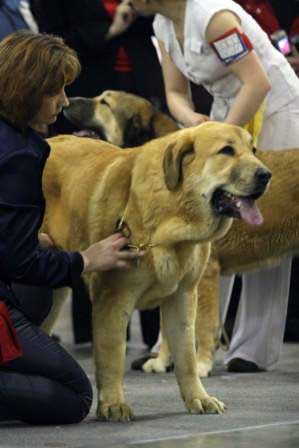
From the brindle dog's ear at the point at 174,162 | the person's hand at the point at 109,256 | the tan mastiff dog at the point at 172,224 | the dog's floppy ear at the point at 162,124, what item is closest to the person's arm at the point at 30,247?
the person's hand at the point at 109,256

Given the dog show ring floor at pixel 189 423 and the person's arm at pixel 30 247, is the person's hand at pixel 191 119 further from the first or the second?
the person's arm at pixel 30 247

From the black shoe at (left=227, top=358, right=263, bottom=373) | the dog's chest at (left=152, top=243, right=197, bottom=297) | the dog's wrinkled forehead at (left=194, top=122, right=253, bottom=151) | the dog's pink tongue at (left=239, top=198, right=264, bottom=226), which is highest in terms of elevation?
the dog's wrinkled forehead at (left=194, top=122, right=253, bottom=151)

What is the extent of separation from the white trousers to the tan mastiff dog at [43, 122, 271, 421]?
1.68 m

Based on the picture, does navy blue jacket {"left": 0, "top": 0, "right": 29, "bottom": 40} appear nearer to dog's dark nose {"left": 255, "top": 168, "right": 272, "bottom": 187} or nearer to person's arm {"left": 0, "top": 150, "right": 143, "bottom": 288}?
person's arm {"left": 0, "top": 150, "right": 143, "bottom": 288}

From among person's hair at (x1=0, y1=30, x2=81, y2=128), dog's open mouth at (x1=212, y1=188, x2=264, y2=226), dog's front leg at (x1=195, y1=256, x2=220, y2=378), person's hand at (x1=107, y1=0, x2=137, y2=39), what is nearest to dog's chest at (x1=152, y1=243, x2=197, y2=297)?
dog's open mouth at (x1=212, y1=188, x2=264, y2=226)

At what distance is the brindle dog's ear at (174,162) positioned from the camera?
202 inches

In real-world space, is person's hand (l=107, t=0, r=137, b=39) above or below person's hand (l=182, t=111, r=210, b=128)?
above

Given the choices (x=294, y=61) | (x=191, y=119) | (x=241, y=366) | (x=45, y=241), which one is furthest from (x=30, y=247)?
(x=294, y=61)

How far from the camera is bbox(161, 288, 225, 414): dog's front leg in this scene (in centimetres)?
536

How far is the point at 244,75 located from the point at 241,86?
0.31 feet

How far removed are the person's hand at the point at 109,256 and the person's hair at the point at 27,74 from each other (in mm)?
522

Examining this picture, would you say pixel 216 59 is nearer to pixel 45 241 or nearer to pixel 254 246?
pixel 254 246

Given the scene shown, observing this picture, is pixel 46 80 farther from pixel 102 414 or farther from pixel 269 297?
pixel 269 297

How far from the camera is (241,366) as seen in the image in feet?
22.9
